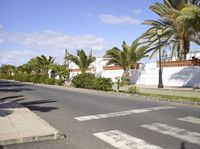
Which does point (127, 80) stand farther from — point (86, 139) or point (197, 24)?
point (86, 139)

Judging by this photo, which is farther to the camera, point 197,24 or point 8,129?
point 197,24

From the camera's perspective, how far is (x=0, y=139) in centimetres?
716

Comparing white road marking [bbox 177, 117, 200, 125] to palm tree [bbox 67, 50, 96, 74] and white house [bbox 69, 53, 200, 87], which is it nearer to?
white house [bbox 69, 53, 200, 87]

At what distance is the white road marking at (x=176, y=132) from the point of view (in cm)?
722

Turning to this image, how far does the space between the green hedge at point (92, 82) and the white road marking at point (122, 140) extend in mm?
17480

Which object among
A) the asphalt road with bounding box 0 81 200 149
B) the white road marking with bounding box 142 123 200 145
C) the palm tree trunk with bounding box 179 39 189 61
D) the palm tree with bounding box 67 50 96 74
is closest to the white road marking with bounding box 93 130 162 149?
the asphalt road with bounding box 0 81 200 149

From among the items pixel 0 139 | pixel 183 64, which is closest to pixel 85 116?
pixel 0 139

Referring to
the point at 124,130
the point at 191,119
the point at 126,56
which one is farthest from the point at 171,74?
the point at 124,130

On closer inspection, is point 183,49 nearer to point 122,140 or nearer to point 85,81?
point 85,81

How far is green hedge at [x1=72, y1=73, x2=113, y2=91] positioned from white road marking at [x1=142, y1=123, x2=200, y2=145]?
16602 millimetres

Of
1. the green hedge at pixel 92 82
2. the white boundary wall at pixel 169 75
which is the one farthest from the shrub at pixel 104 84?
the white boundary wall at pixel 169 75

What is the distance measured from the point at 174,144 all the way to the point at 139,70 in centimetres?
2929

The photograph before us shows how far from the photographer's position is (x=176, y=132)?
8039mm

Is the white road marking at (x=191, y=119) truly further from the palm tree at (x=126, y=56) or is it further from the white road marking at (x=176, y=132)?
the palm tree at (x=126, y=56)
